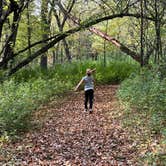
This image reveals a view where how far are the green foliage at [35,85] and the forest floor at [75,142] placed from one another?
570 mm

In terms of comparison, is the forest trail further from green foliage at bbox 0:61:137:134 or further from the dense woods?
green foliage at bbox 0:61:137:134

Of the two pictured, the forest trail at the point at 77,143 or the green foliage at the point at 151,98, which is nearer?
the forest trail at the point at 77,143

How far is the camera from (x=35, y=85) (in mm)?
17000

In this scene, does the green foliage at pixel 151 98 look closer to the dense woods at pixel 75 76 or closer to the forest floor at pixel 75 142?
the dense woods at pixel 75 76

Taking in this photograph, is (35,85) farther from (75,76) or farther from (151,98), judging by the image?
(151,98)

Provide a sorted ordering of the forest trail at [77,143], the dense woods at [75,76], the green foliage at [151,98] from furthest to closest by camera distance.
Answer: the dense woods at [75,76] → the green foliage at [151,98] → the forest trail at [77,143]

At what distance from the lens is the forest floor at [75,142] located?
7.73 meters

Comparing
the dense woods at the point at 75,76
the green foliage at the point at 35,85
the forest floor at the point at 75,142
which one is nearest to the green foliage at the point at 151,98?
the dense woods at the point at 75,76

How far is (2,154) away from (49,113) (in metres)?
5.73

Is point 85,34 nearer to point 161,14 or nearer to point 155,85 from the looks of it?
point 161,14

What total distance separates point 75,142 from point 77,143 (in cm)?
14

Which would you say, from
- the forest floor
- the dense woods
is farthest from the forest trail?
the dense woods

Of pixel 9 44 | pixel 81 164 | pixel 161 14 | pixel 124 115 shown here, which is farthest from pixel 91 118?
pixel 161 14

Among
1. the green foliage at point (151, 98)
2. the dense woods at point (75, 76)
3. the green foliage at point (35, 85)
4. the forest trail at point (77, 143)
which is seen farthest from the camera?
the green foliage at point (35, 85)
